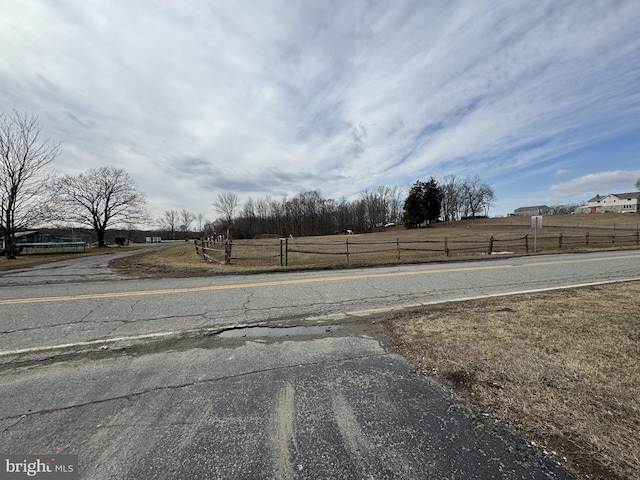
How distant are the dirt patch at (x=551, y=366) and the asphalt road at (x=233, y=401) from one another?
25cm

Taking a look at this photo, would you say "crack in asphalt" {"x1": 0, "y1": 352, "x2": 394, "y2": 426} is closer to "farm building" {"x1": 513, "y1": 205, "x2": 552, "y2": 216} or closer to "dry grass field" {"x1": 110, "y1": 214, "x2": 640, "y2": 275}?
"dry grass field" {"x1": 110, "y1": 214, "x2": 640, "y2": 275}

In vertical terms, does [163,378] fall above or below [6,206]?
below

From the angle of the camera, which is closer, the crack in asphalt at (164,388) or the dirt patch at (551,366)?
the dirt patch at (551,366)

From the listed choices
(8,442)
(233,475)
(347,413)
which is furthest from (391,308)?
(8,442)

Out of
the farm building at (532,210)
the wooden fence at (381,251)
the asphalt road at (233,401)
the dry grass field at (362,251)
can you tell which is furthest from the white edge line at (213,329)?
the farm building at (532,210)

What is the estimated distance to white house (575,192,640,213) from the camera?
7800 centimetres

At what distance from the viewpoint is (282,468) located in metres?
1.69

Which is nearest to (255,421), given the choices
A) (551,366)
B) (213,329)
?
(213,329)

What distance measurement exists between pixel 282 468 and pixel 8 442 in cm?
200

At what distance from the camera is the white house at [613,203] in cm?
7800

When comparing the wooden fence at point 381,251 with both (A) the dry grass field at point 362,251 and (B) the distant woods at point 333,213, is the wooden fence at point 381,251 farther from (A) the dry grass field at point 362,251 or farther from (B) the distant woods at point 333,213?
(B) the distant woods at point 333,213

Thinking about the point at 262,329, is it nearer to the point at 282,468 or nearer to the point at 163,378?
the point at 163,378

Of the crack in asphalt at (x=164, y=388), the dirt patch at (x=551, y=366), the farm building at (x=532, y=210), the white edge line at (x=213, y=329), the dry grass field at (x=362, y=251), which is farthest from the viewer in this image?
the farm building at (x=532, y=210)

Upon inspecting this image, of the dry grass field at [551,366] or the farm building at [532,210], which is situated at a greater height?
the farm building at [532,210]
